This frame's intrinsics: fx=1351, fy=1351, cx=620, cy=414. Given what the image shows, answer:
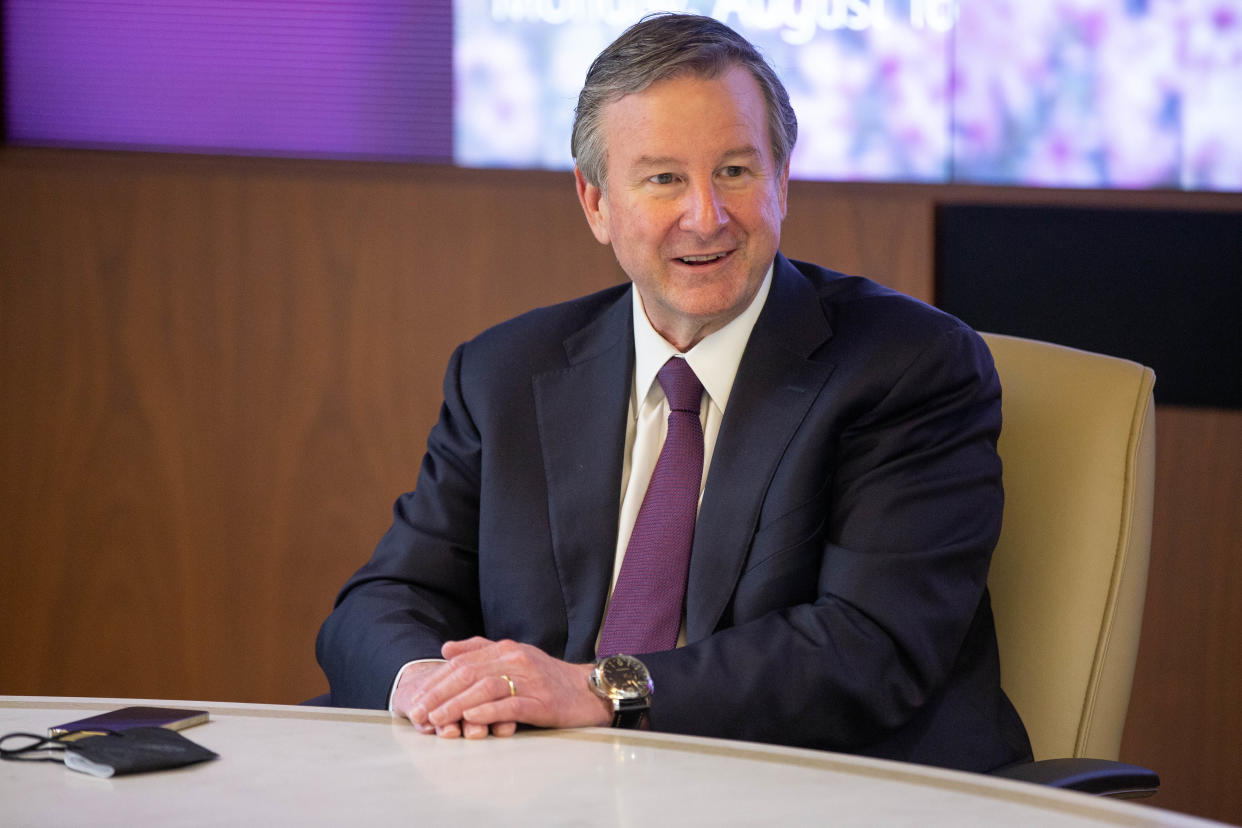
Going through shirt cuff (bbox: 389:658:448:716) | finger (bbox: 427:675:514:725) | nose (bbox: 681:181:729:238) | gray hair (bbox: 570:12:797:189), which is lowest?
shirt cuff (bbox: 389:658:448:716)

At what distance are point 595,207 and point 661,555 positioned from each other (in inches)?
22.5

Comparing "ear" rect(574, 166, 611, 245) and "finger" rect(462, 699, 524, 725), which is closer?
"finger" rect(462, 699, 524, 725)

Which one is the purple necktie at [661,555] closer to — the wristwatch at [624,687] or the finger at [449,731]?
the wristwatch at [624,687]

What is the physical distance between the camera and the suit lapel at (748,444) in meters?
1.71

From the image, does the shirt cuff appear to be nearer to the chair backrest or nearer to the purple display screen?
the chair backrest

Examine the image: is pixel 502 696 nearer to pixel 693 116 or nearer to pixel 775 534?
pixel 775 534

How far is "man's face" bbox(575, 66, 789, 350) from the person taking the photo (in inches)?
70.2

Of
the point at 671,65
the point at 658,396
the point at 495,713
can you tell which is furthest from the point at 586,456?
the point at 495,713

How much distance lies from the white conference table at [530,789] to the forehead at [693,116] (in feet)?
2.83

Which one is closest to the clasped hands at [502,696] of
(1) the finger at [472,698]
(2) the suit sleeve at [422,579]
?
(1) the finger at [472,698]

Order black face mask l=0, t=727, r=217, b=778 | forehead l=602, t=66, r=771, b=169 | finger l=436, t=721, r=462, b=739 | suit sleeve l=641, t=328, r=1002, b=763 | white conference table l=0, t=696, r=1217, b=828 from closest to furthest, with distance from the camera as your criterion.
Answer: white conference table l=0, t=696, r=1217, b=828
black face mask l=0, t=727, r=217, b=778
finger l=436, t=721, r=462, b=739
suit sleeve l=641, t=328, r=1002, b=763
forehead l=602, t=66, r=771, b=169

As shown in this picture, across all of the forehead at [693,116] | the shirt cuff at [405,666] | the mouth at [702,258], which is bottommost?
the shirt cuff at [405,666]

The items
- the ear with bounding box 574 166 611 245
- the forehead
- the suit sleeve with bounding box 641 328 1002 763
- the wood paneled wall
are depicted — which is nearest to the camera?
the suit sleeve with bounding box 641 328 1002 763

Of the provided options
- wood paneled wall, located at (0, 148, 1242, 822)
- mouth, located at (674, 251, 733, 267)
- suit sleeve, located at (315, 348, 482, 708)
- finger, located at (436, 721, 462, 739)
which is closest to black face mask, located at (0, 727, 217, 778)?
finger, located at (436, 721, 462, 739)
